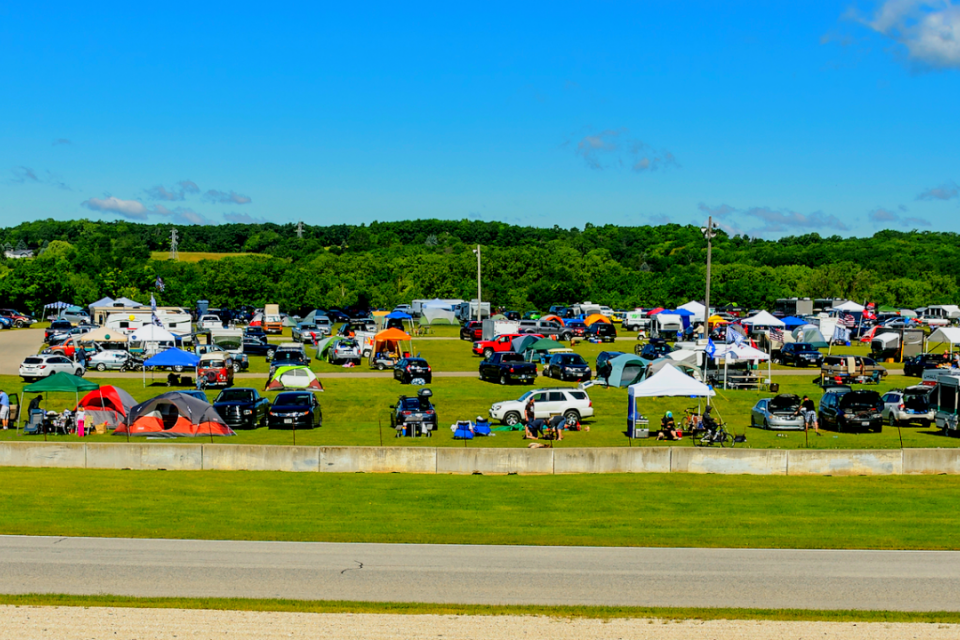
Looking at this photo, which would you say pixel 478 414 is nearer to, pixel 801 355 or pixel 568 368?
pixel 568 368

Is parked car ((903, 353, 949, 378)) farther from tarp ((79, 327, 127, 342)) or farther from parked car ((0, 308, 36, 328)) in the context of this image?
parked car ((0, 308, 36, 328))

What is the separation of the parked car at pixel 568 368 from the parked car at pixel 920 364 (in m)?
16.8

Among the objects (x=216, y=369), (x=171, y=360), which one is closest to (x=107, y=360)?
(x=216, y=369)

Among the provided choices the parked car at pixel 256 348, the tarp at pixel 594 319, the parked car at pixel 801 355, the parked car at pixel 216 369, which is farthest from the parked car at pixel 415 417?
the tarp at pixel 594 319

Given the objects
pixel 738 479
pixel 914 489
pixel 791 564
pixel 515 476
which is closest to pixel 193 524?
pixel 515 476

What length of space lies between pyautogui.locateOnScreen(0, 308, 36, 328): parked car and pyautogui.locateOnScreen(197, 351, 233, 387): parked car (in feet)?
148

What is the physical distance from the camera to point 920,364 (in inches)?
1822

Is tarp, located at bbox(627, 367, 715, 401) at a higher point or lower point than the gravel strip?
higher

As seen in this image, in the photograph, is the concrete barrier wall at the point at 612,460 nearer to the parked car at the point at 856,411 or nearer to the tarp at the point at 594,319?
the parked car at the point at 856,411

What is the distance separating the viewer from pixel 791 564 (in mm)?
15789

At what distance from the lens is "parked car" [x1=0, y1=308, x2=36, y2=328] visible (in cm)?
7906

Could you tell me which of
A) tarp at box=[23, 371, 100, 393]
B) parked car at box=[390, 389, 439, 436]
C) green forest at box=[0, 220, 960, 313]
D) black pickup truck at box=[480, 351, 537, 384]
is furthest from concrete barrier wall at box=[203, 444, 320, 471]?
green forest at box=[0, 220, 960, 313]

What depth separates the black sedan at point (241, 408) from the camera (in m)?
30.6

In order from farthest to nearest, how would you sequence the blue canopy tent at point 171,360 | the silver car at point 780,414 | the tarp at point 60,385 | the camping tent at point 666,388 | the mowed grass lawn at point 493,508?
the blue canopy tent at point 171,360 < the silver car at point 780,414 < the tarp at point 60,385 < the camping tent at point 666,388 < the mowed grass lawn at point 493,508
